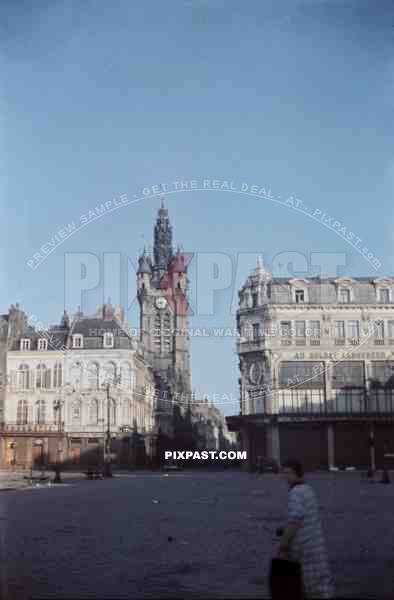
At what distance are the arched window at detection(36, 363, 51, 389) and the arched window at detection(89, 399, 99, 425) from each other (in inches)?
143

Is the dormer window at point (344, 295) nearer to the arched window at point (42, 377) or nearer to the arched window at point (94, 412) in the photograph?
the arched window at point (94, 412)

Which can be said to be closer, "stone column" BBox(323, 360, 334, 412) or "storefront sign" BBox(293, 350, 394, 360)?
"stone column" BBox(323, 360, 334, 412)

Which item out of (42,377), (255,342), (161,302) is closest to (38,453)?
(42,377)

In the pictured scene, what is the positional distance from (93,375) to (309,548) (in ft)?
176

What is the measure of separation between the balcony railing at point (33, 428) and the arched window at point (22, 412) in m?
0.40

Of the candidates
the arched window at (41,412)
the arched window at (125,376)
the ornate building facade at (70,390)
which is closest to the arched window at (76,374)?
the ornate building facade at (70,390)

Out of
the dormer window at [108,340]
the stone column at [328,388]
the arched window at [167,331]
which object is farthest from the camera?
the arched window at [167,331]

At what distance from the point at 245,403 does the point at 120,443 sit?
12.2 meters

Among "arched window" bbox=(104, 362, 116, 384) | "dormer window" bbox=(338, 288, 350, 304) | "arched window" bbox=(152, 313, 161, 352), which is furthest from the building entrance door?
"arched window" bbox=(152, 313, 161, 352)

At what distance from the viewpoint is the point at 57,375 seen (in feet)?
194

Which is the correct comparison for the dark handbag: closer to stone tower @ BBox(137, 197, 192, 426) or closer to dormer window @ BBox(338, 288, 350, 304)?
dormer window @ BBox(338, 288, 350, 304)

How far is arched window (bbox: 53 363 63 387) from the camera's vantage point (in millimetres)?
59125

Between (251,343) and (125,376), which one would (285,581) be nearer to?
(251,343)

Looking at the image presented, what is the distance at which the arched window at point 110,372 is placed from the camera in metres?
59.8
